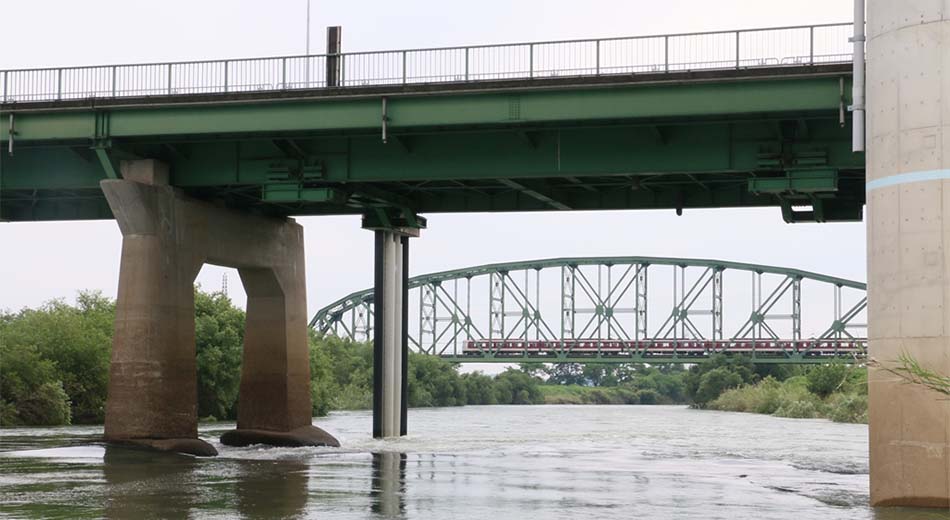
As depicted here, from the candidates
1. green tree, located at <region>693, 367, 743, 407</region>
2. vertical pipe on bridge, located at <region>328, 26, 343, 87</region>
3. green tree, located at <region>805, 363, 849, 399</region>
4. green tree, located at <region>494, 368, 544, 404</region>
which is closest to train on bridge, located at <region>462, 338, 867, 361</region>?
green tree, located at <region>693, 367, 743, 407</region>

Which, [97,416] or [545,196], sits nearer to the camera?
[545,196]

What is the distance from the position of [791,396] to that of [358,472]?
276 feet

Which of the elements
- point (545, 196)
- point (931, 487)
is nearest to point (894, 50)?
point (931, 487)

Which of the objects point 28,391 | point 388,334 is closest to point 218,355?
point 28,391

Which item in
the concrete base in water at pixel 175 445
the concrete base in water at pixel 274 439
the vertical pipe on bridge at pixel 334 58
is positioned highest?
the vertical pipe on bridge at pixel 334 58

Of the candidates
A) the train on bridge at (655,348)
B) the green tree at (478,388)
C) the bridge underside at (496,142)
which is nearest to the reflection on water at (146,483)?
the bridge underside at (496,142)

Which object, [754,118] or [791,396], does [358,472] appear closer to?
[754,118]

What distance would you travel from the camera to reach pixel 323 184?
4128 cm

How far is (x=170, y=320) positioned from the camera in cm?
4050

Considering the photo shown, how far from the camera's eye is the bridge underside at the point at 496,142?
116 ft

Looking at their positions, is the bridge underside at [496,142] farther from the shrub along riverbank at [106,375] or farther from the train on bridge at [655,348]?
the train on bridge at [655,348]

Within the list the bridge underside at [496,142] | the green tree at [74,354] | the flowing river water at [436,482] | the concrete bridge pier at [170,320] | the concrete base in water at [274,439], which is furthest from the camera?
the green tree at [74,354]

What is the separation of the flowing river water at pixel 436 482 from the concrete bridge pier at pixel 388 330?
40.9 inches

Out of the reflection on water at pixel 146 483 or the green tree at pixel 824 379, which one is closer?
the reflection on water at pixel 146 483
